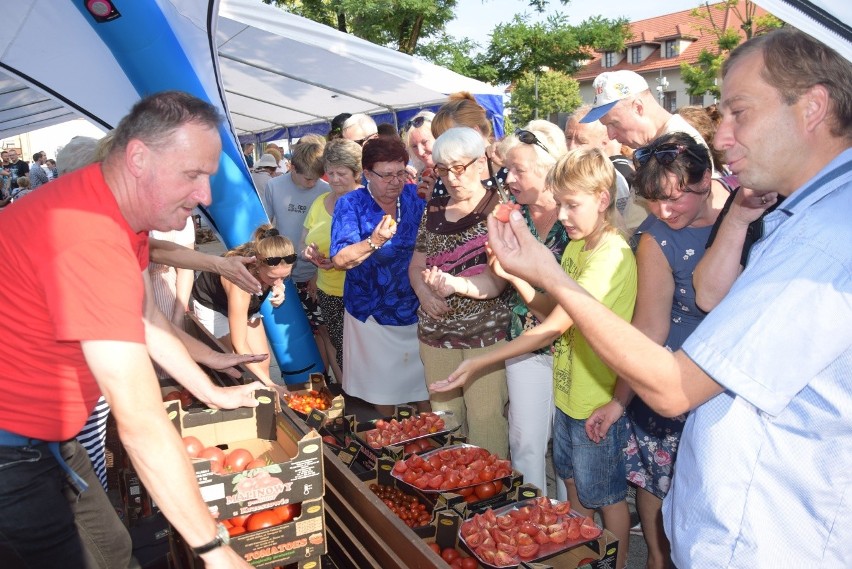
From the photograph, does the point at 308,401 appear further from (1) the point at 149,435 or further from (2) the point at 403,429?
(1) the point at 149,435

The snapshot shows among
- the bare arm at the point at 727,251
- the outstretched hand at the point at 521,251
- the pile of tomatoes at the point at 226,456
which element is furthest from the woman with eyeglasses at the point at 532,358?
the outstretched hand at the point at 521,251

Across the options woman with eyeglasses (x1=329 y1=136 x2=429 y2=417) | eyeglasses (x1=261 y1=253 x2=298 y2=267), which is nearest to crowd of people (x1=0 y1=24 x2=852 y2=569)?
eyeglasses (x1=261 y1=253 x2=298 y2=267)

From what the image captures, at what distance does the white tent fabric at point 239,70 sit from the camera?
5.25 metres

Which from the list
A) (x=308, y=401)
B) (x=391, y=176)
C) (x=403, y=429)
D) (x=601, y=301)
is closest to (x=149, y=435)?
(x=601, y=301)

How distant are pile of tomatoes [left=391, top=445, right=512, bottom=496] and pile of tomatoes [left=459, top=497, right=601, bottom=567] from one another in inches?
7.2

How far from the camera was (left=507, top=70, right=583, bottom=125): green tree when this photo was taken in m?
30.5

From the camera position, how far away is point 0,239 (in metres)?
1.71

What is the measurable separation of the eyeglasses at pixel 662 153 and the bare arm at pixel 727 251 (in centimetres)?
47

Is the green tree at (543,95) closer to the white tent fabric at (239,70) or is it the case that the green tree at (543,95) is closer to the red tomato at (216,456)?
the white tent fabric at (239,70)

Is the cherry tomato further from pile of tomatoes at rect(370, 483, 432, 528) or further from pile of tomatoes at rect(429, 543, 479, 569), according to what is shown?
pile of tomatoes at rect(370, 483, 432, 528)

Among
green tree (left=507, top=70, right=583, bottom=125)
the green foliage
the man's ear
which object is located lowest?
the man's ear

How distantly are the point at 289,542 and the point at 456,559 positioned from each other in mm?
608

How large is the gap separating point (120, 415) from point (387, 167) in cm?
271

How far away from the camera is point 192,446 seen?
7.99ft
